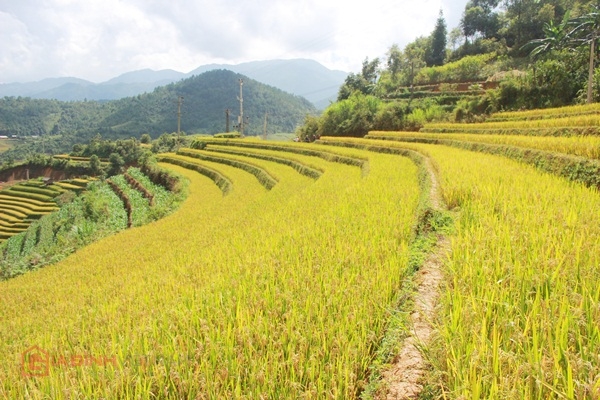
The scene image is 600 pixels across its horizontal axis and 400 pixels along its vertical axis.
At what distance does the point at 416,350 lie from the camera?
206cm

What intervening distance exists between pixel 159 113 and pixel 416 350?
483 feet

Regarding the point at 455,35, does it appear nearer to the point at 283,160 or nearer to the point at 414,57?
the point at 414,57

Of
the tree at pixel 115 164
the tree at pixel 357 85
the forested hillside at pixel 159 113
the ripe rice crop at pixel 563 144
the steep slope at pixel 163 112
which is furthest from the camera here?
the steep slope at pixel 163 112

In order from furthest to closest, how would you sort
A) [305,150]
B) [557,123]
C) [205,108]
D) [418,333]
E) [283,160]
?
[205,108] → [305,150] → [283,160] → [557,123] → [418,333]

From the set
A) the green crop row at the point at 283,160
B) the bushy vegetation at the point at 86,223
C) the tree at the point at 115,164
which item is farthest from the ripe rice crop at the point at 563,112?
the tree at the point at 115,164

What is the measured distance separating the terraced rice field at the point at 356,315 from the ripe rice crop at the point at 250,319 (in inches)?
0.7

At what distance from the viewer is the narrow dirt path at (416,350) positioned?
1780mm

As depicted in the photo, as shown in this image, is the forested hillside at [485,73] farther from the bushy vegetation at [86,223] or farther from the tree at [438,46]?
the bushy vegetation at [86,223]

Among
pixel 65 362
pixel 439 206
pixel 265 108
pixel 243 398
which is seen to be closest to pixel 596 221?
pixel 439 206

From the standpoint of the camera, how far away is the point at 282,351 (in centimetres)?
207

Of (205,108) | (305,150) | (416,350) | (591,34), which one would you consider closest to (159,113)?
(205,108)

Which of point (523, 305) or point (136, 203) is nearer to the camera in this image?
point (523, 305)

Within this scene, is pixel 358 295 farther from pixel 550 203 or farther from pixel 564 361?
pixel 550 203

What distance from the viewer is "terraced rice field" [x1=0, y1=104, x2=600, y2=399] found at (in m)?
1.67
